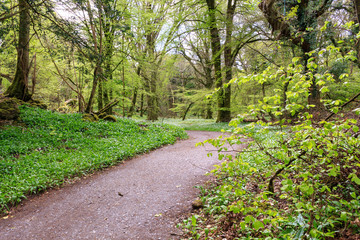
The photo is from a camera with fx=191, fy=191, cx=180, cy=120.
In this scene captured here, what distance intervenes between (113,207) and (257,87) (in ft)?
39.8

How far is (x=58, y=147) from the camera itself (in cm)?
657

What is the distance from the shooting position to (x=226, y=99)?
13.8m

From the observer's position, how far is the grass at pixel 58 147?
14.1 ft

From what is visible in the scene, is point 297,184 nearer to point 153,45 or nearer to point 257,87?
point 257,87

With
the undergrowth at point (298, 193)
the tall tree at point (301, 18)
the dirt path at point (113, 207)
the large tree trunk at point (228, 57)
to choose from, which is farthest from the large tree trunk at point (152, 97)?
the undergrowth at point (298, 193)

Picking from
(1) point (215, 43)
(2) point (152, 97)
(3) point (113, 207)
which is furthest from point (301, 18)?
(2) point (152, 97)

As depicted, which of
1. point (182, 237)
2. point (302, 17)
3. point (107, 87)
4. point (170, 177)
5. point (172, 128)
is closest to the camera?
point (182, 237)

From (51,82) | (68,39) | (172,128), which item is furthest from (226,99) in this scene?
(51,82)

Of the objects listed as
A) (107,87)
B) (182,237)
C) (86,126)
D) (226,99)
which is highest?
(107,87)

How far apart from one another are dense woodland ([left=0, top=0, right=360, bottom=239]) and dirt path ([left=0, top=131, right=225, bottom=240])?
19.7 inches

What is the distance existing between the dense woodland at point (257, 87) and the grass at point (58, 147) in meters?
0.29

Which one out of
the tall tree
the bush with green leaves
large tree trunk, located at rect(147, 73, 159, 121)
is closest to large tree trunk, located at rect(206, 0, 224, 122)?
the tall tree

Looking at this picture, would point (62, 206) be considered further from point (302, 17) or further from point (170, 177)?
point (302, 17)

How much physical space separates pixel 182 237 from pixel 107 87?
11.0m
